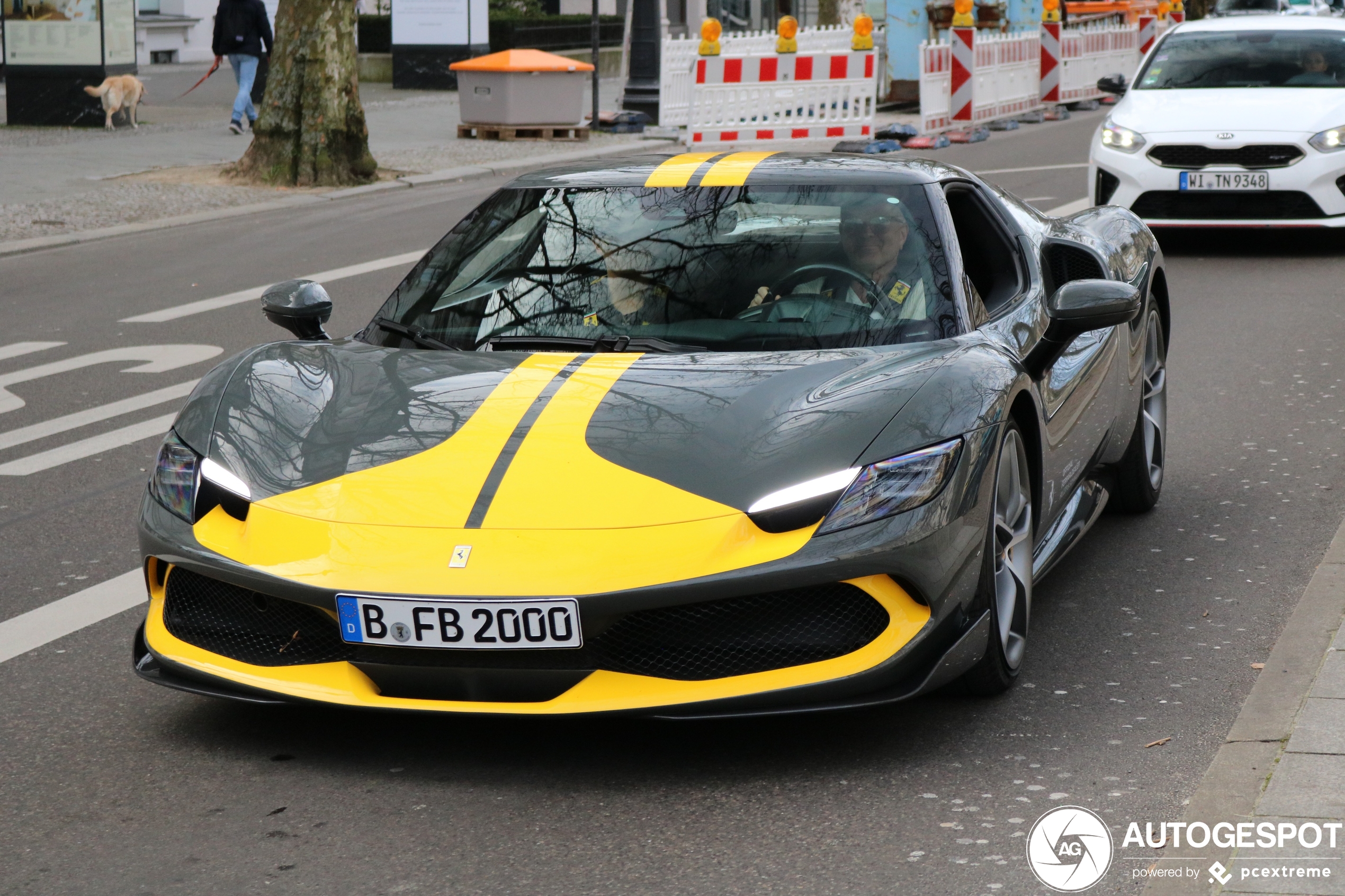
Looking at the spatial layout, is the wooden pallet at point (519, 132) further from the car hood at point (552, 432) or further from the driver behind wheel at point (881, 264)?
the car hood at point (552, 432)

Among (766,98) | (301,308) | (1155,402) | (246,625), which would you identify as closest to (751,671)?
(246,625)

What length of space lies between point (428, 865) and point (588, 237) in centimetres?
201

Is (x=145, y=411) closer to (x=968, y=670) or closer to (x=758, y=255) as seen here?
(x=758, y=255)

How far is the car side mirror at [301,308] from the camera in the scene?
16.2 feet

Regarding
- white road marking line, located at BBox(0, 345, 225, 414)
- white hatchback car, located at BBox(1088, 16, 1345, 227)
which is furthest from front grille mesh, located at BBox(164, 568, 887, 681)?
white hatchback car, located at BBox(1088, 16, 1345, 227)

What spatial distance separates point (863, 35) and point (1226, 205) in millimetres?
11666

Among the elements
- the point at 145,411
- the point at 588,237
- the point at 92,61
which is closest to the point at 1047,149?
the point at 92,61

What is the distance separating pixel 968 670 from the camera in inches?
163

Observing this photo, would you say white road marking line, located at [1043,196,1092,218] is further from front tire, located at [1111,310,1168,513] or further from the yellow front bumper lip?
the yellow front bumper lip

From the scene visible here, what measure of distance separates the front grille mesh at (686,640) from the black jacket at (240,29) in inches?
790

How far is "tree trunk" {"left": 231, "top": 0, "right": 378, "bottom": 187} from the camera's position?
1786cm

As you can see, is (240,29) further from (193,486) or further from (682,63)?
(193,486)

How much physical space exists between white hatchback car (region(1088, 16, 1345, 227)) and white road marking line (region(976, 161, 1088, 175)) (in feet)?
15.1

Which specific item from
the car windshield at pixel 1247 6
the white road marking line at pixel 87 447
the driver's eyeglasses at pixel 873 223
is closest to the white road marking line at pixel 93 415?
the white road marking line at pixel 87 447
